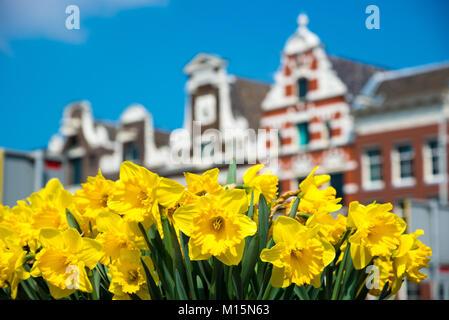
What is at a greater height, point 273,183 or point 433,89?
point 433,89

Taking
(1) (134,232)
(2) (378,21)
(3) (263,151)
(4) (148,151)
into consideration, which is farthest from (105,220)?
(4) (148,151)

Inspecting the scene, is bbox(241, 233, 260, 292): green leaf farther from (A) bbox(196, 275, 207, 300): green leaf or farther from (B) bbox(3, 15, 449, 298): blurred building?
(B) bbox(3, 15, 449, 298): blurred building

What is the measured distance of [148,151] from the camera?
21.8 metres

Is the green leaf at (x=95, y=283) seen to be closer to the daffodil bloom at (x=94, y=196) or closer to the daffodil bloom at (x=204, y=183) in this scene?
the daffodil bloom at (x=94, y=196)

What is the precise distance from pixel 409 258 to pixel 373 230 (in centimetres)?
10

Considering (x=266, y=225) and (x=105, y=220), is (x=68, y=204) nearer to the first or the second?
(x=105, y=220)

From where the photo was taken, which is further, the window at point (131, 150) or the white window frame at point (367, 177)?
the window at point (131, 150)

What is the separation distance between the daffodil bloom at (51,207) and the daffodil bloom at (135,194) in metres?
0.24

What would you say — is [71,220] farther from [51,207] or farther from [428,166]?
[428,166]

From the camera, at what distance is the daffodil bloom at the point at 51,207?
1.25 m

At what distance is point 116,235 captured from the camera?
110 centimetres

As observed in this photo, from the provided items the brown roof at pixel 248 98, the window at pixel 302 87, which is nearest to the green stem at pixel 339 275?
the window at pixel 302 87
